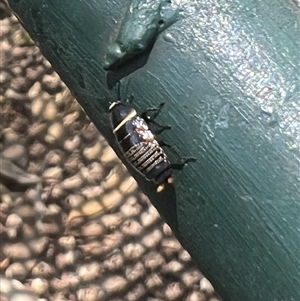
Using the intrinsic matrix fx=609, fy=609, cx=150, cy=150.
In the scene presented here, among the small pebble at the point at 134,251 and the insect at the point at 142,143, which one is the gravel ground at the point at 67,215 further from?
the insect at the point at 142,143

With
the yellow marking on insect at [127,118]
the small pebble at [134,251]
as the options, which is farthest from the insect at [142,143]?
the small pebble at [134,251]

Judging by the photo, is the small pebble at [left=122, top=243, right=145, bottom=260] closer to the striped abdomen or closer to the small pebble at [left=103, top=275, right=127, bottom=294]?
the small pebble at [left=103, top=275, right=127, bottom=294]

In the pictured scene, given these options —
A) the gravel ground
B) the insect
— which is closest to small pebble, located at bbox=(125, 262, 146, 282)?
the gravel ground

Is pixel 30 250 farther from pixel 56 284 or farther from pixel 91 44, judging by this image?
pixel 91 44

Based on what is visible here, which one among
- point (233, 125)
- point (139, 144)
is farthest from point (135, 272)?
point (233, 125)

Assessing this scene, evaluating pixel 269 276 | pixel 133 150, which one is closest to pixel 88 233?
pixel 133 150

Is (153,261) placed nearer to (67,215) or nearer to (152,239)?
(152,239)
